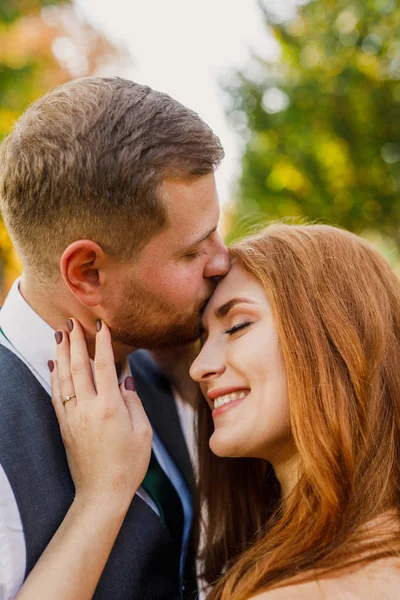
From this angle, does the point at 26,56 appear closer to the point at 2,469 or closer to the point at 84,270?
the point at 84,270

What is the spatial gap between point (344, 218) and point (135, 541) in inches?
465

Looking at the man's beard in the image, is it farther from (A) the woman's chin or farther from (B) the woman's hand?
(A) the woman's chin

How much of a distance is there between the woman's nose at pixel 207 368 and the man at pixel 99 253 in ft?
0.57

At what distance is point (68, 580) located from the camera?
194cm

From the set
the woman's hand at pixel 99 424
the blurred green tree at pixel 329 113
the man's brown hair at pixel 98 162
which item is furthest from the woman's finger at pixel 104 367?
the blurred green tree at pixel 329 113

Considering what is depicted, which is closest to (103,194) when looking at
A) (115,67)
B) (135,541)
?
(135,541)

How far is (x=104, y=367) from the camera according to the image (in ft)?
7.77

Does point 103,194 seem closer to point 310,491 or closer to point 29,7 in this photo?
point 310,491

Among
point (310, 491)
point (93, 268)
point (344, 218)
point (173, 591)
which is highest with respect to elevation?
point (344, 218)

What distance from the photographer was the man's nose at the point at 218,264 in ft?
8.52

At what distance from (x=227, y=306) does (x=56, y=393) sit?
73cm

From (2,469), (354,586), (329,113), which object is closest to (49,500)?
(2,469)

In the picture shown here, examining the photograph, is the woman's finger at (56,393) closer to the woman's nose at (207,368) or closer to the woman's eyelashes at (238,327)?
the woman's nose at (207,368)

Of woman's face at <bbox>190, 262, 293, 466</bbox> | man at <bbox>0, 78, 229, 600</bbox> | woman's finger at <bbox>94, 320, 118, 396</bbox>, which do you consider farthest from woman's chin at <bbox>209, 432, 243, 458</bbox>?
woman's finger at <bbox>94, 320, 118, 396</bbox>
